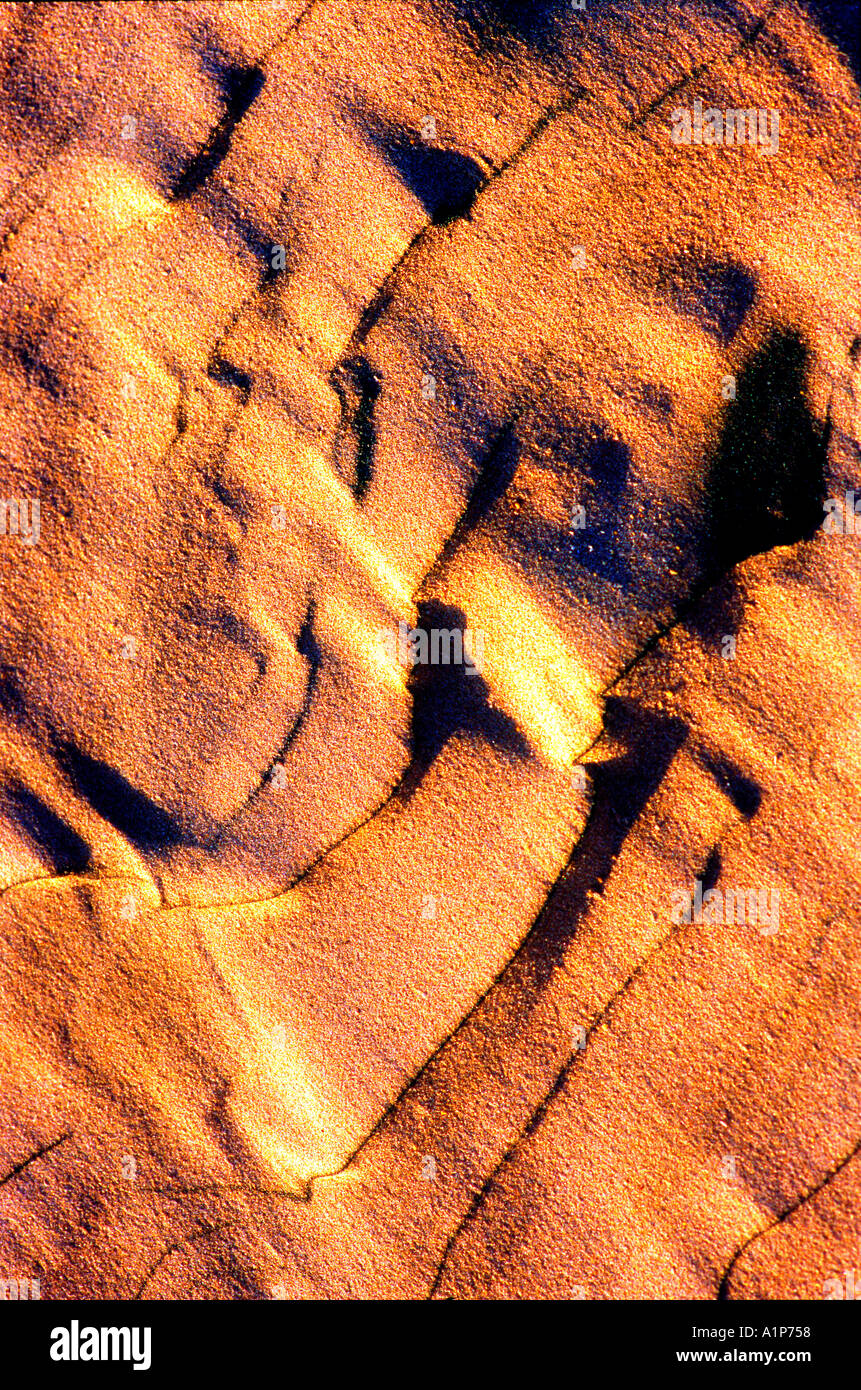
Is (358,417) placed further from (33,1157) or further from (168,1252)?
(168,1252)

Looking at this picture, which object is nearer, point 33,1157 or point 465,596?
point 465,596


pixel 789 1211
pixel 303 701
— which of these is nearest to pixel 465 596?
pixel 303 701

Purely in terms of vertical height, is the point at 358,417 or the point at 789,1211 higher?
the point at 358,417

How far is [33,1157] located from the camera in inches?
67.2

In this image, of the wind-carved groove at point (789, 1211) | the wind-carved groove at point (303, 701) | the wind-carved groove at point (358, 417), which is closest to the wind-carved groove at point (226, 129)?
the wind-carved groove at point (358, 417)

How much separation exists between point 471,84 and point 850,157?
92cm

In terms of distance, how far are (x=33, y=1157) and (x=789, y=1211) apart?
1.90 m

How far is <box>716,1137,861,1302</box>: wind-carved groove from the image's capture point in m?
1.62

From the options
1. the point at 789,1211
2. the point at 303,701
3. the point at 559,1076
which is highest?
the point at 303,701

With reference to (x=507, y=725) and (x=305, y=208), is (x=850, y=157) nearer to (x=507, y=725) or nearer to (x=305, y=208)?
(x=305, y=208)

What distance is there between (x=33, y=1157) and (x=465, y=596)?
1806 millimetres

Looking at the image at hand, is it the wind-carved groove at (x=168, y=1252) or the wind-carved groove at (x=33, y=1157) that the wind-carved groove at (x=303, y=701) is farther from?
the wind-carved groove at (x=168, y=1252)

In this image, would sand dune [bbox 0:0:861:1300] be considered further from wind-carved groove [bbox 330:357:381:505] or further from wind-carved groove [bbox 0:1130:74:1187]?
wind-carved groove [bbox 0:1130:74:1187]

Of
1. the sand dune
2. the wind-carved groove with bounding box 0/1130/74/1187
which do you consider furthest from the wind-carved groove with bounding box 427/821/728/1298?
the wind-carved groove with bounding box 0/1130/74/1187
